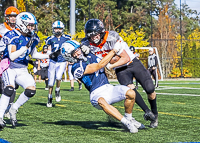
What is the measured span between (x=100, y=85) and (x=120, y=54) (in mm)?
543

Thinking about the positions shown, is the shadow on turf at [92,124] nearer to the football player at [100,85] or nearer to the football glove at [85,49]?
the football player at [100,85]

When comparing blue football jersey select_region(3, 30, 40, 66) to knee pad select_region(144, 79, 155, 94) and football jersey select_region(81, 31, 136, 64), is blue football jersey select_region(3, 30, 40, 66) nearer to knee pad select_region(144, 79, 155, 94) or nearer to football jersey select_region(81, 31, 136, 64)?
football jersey select_region(81, 31, 136, 64)

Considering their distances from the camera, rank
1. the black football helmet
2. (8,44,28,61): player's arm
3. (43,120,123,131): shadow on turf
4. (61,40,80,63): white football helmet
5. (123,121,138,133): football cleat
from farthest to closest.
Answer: (43,120,123,131): shadow on turf < (8,44,28,61): player's arm < the black football helmet < (61,40,80,63): white football helmet < (123,121,138,133): football cleat

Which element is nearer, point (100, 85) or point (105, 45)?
point (100, 85)

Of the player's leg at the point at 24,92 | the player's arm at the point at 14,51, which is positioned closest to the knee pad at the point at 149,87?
the player's leg at the point at 24,92

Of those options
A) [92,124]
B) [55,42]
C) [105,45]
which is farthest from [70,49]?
[55,42]

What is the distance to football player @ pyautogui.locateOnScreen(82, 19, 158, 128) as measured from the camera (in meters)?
5.31

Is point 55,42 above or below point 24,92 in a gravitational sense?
above

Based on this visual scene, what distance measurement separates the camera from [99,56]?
5.52 metres

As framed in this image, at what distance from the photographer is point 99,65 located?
5.06 meters

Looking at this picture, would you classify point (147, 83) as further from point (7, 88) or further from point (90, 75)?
point (7, 88)

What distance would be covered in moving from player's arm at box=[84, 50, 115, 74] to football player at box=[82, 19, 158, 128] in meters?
0.21

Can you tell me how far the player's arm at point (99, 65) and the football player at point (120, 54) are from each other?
212 mm

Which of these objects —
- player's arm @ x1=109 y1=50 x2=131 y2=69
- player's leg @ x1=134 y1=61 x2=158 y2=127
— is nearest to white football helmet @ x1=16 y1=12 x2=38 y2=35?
player's arm @ x1=109 y1=50 x2=131 y2=69
